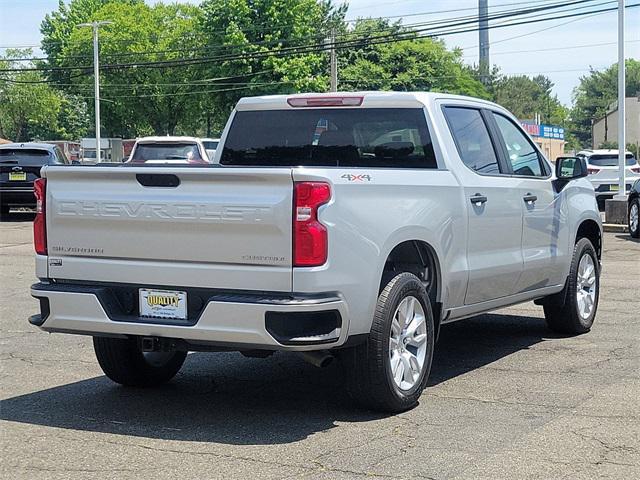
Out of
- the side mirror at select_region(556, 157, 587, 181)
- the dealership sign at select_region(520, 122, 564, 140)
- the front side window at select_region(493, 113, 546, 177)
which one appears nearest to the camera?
the front side window at select_region(493, 113, 546, 177)

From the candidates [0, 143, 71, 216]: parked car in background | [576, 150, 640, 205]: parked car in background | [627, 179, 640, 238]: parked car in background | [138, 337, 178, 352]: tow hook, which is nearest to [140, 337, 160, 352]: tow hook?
[138, 337, 178, 352]: tow hook

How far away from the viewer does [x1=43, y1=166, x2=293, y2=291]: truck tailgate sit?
5.78 meters

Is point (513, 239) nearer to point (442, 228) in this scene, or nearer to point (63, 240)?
point (442, 228)

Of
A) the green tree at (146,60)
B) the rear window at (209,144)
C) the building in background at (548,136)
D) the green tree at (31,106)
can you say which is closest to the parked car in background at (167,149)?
the rear window at (209,144)

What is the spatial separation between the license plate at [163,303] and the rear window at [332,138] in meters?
2.01

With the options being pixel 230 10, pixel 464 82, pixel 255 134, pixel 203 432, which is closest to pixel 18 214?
pixel 255 134

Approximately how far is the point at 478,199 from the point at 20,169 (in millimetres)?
17939

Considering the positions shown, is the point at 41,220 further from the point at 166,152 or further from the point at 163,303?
the point at 166,152

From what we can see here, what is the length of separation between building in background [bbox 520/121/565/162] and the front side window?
261ft

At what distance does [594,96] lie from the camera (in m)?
153

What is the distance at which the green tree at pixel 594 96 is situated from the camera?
14912 cm

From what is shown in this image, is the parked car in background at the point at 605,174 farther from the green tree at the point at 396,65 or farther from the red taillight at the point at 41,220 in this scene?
the green tree at the point at 396,65

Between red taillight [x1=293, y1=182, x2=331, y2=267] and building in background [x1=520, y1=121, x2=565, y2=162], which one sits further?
building in background [x1=520, y1=121, x2=565, y2=162]

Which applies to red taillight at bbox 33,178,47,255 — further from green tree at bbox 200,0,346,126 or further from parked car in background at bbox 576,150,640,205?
green tree at bbox 200,0,346,126
